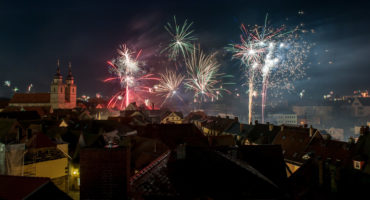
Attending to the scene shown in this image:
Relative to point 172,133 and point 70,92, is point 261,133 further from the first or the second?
point 70,92

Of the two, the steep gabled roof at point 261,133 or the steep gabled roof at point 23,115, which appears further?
the steep gabled roof at point 23,115

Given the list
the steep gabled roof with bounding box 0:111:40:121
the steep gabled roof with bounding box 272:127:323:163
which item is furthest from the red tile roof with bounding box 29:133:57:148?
the steep gabled roof with bounding box 0:111:40:121

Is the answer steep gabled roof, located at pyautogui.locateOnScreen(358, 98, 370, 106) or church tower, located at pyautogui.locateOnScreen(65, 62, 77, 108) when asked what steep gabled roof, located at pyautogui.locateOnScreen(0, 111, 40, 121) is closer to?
church tower, located at pyautogui.locateOnScreen(65, 62, 77, 108)

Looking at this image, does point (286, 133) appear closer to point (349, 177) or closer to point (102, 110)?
point (349, 177)

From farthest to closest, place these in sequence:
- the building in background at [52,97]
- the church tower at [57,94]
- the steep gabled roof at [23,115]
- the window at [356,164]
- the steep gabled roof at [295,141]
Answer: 1. the church tower at [57,94]
2. the building in background at [52,97]
3. the steep gabled roof at [23,115]
4. the steep gabled roof at [295,141]
5. the window at [356,164]

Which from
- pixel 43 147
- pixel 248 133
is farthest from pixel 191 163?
pixel 248 133

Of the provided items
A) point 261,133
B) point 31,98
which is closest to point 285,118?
point 261,133

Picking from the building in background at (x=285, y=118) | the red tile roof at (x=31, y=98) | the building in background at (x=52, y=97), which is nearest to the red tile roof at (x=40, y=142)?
the building in background at (x=52, y=97)

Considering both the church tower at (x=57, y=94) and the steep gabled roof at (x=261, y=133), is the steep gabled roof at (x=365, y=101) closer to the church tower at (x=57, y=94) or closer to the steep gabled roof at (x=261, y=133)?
the steep gabled roof at (x=261, y=133)
